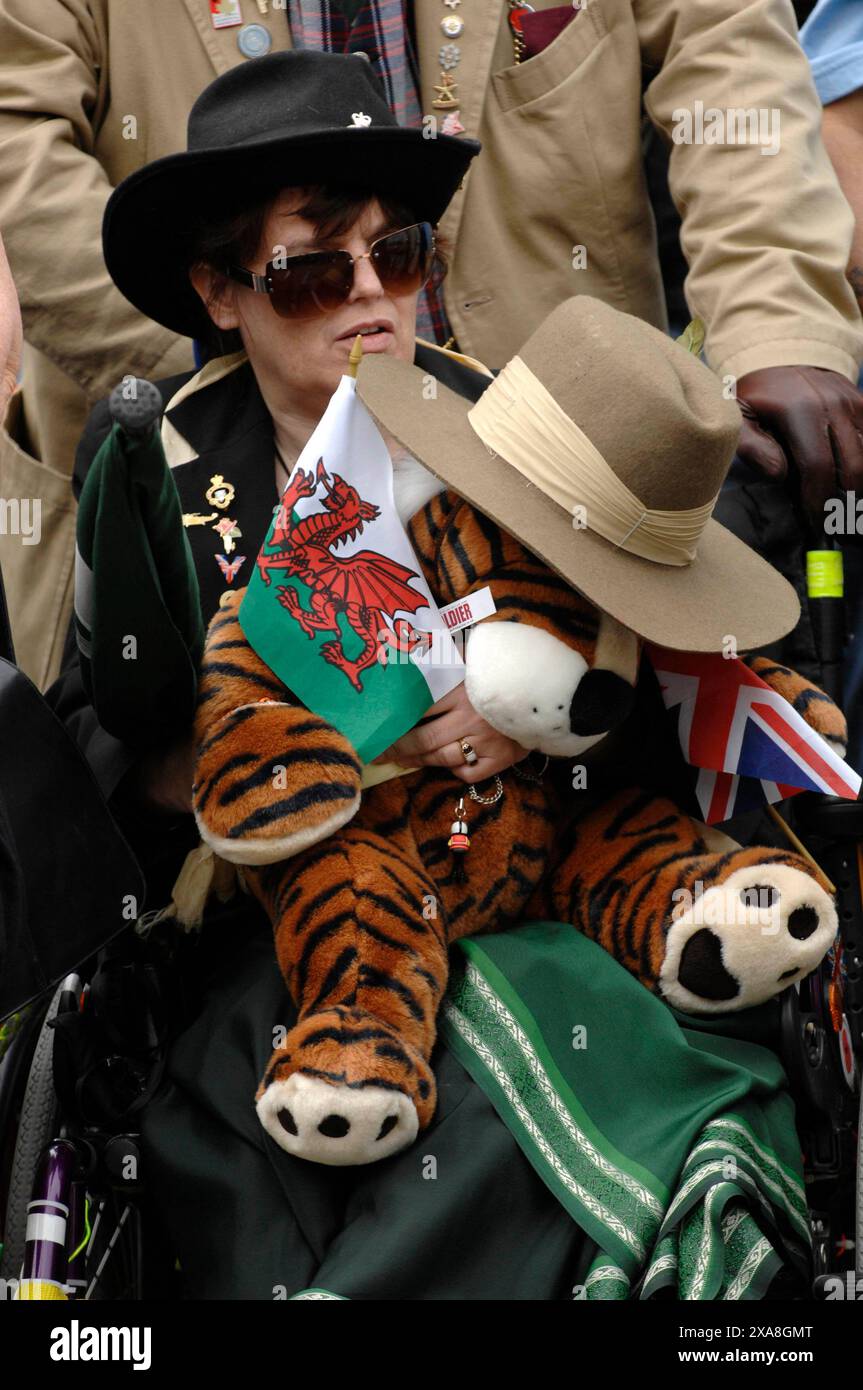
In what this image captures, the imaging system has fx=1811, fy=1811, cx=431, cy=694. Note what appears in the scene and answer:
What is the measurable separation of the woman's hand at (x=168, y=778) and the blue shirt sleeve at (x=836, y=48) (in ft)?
6.16

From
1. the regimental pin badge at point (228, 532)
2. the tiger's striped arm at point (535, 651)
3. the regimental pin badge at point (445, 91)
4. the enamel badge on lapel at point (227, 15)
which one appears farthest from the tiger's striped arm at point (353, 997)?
the enamel badge on lapel at point (227, 15)

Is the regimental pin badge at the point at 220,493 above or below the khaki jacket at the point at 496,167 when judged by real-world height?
below

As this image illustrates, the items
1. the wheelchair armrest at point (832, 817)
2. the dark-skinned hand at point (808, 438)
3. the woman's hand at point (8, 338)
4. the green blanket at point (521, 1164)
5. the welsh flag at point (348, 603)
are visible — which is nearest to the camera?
Answer: the woman's hand at point (8, 338)

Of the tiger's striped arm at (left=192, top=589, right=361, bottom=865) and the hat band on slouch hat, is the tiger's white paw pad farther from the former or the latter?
the hat band on slouch hat

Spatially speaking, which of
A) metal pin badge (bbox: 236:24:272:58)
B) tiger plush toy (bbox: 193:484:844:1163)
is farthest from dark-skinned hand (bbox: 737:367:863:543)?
metal pin badge (bbox: 236:24:272:58)

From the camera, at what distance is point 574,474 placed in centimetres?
210

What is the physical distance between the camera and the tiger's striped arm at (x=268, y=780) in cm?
204

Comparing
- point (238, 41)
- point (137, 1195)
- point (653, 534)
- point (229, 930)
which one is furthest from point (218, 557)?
point (238, 41)

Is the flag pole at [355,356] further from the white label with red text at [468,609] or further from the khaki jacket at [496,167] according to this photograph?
the khaki jacket at [496,167]

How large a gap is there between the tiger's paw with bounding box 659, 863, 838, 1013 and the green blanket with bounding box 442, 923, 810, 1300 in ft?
0.16

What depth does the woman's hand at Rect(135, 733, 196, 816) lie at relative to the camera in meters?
2.25

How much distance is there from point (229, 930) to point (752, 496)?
0.96 meters

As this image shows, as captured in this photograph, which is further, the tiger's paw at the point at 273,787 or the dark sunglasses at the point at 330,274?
the dark sunglasses at the point at 330,274

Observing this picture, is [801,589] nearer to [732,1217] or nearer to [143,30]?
[732,1217]
